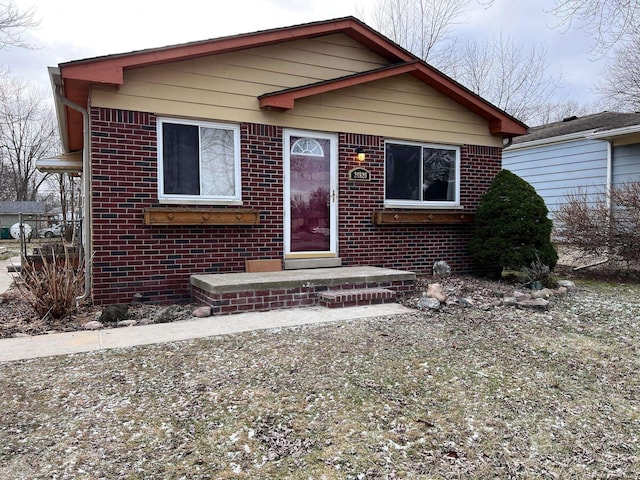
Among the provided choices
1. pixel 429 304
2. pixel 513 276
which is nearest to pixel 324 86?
pixel 429 304

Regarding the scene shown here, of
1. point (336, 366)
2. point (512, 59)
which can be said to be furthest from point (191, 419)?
point (512, 59)

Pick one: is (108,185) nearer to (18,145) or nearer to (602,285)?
(602,285)

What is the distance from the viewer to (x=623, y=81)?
19422 mm

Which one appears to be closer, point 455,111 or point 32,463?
point 32,463

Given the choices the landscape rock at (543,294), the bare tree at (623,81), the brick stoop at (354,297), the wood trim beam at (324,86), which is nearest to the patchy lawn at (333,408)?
the brick stoop at (354,297)

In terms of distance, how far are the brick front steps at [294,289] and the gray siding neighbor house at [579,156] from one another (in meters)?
6.77

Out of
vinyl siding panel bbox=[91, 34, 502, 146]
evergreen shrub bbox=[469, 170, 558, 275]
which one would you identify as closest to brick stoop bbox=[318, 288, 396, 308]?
evergreen shrub bbox=[469, 170, 558, 275]

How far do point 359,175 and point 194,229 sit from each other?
277 centimetres

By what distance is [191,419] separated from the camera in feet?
8.82

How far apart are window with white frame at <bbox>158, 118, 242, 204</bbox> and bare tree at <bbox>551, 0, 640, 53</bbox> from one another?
18.2 feet

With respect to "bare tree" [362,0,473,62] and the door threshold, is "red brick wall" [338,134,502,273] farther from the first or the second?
"bare tree" [362,0,473,62]

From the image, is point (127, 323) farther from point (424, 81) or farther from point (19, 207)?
point (19, 207)

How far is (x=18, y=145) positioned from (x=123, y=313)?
38.7 metres

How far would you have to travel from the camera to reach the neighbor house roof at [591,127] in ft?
34.3
